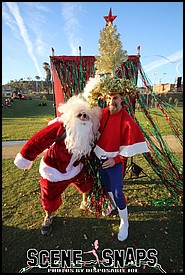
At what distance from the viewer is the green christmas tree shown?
2232 mm

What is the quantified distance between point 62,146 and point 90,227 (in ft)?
3.91

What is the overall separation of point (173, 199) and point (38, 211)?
220 cm

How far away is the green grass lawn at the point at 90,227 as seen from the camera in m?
2.11

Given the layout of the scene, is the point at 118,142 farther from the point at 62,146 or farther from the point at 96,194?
the point at 96,194

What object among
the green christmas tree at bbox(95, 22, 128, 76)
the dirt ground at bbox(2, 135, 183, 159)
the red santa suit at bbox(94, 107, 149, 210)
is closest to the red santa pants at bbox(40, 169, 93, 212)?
the red santa suit at bbox(94, 107, 149, 210)

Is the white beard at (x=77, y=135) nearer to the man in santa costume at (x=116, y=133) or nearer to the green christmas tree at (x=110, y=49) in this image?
the man in santa costume at (x=116, y=133)

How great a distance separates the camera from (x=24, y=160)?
7.51 ft

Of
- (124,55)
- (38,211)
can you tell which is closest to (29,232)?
(38,211)

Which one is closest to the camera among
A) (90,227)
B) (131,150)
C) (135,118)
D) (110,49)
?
(131,150)

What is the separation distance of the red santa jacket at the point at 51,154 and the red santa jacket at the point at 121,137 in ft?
1.54

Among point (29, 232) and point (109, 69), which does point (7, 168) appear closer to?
point (29, 232)

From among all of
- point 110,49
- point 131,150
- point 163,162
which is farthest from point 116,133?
point 163,162

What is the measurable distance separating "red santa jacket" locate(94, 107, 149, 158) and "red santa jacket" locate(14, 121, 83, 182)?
1.54 ft

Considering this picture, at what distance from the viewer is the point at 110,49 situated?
2.24 metres
